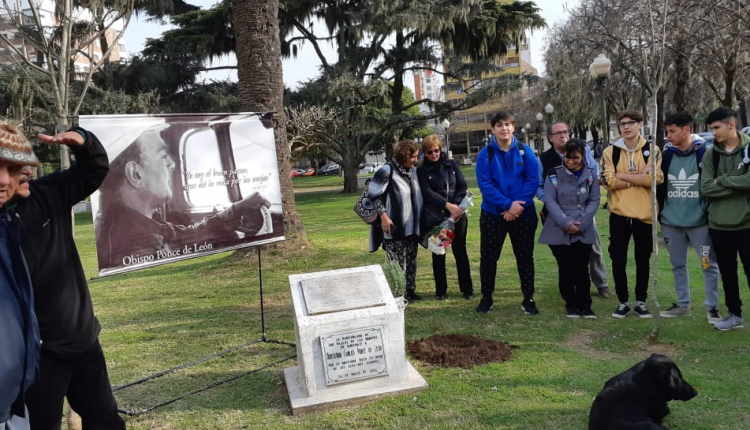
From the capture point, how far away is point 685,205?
497cm

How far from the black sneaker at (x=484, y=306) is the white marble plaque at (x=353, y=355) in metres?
2.10

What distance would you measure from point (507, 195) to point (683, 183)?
5.08ft

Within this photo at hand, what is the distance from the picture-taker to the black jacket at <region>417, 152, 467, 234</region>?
5.96 metres

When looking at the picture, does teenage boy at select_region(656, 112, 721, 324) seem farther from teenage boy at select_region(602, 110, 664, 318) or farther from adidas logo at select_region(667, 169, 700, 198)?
teenage boy at select_region(602, 110, 664, 318)

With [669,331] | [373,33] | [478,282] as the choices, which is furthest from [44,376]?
[373,33]

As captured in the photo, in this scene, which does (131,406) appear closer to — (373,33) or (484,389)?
(484,389)

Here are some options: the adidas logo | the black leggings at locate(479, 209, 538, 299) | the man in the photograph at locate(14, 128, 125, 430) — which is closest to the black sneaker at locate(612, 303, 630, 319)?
the black leggings at locate(479, 209, 538, 299)

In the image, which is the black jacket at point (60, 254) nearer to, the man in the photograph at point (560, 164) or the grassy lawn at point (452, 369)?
the grassy lawn at point (452, 369)

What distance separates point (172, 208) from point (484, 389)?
2.60 meters

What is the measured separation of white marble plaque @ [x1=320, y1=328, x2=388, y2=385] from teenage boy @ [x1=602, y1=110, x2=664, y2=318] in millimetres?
2772

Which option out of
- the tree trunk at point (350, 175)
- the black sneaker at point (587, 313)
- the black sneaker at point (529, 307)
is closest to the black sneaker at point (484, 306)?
the black sneaker at point (529, 307)

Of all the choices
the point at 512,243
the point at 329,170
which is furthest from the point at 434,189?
the point at 329,170

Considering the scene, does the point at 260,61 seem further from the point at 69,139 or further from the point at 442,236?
the point at 69,139

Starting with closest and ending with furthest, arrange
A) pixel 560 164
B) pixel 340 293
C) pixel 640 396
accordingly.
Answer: pixel 640 396 < pixel 340 293 < pixel 560 164
